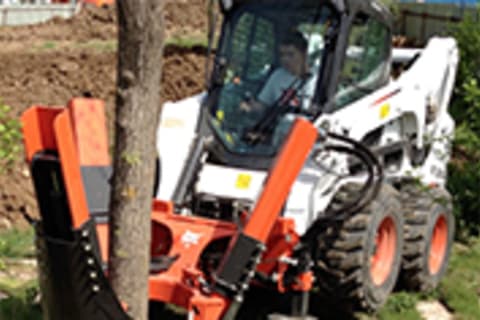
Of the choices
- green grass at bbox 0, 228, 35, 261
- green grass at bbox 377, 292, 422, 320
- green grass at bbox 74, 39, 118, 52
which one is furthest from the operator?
green grass at bbox 74, 39, 118, 52

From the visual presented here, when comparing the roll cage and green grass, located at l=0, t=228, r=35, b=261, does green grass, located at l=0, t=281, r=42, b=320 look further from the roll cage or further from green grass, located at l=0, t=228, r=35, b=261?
the roll cage

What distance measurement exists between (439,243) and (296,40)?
2.38 metres

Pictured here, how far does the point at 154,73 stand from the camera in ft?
13.7

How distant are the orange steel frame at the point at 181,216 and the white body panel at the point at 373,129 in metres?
0.34

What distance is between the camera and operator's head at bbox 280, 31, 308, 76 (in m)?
6.63

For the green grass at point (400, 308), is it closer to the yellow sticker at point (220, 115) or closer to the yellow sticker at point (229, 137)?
the yellow sticker at point (229, 137)

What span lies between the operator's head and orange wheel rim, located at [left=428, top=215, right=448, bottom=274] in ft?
6.64

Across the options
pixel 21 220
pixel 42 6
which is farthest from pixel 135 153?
pixel 42 6

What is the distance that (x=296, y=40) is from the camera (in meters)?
6.68

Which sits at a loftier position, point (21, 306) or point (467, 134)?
point (467, 134)

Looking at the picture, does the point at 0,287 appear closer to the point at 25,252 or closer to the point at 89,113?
the point at 25,252

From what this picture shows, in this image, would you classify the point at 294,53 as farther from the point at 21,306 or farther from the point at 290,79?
the point at 21,306

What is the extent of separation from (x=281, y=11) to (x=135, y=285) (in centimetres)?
297

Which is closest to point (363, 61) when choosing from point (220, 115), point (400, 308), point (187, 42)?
point (220, 115)
